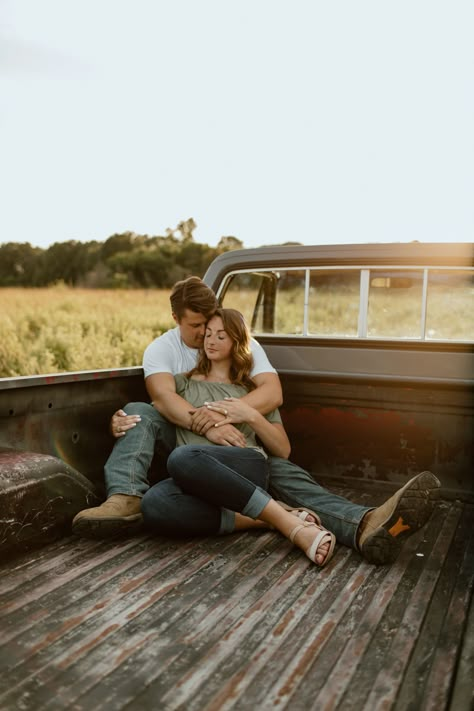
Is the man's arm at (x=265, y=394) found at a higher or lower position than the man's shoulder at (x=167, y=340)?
lower

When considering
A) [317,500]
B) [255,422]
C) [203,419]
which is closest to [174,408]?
[203,419]

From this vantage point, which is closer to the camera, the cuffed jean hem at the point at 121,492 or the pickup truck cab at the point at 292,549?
the pickup truck cab at the point at 292,549

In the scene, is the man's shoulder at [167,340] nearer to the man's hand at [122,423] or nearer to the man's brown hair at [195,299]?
the man's brown hair at [195,299]

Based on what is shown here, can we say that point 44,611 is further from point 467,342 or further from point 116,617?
point 467,342

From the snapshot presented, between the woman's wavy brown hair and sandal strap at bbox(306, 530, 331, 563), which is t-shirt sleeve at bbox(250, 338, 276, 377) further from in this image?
sandal strap at bbox(306, 530, 331, 563)

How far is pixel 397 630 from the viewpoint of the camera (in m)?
2.12

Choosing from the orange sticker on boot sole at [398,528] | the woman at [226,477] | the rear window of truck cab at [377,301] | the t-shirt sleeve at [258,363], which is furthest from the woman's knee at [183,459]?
the rear window of truck cab at [377,301]

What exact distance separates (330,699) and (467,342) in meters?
2.35

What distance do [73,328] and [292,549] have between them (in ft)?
38.6

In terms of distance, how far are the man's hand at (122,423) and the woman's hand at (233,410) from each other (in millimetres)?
380

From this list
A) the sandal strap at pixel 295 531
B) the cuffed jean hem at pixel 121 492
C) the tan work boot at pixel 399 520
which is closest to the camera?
the tan work boot at pixel 399 520

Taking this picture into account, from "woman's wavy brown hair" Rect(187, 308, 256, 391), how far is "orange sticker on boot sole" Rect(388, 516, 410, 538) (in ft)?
3.40

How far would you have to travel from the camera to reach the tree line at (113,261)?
24844mm

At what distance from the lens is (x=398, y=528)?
269cm
